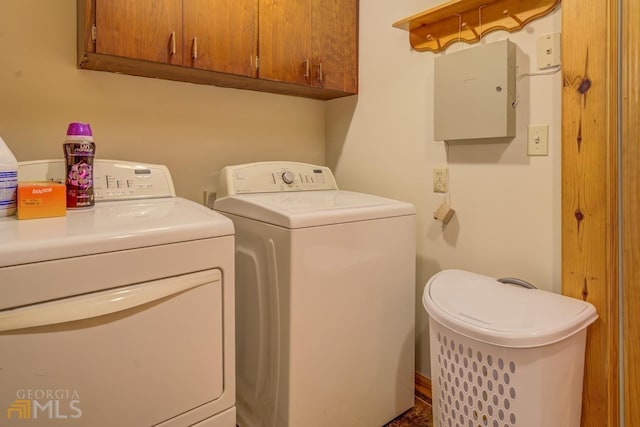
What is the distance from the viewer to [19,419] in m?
0.83

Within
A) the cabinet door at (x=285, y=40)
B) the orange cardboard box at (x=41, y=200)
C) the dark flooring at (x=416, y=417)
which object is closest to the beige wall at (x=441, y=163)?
the dark flooring at (x=416, y=417)

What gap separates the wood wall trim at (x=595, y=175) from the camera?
4.03ft

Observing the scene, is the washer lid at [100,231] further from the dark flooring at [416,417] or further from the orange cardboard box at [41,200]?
the dark flooring at [416,417]

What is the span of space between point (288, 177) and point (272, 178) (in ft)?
0.31

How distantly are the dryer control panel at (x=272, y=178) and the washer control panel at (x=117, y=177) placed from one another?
26 cm

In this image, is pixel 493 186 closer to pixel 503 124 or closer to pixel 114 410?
pixel 503 124

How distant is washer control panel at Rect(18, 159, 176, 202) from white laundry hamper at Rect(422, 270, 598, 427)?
1.19 m

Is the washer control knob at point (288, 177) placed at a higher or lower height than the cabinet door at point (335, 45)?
lower

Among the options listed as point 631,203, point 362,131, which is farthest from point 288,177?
point 631,203

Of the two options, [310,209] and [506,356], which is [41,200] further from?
[506,356]

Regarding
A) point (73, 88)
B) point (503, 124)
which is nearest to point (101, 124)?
point (73, 88)

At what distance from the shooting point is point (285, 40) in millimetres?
1791

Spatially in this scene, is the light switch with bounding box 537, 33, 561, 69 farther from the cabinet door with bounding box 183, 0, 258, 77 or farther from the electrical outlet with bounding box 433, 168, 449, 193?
the cabinet door with bounding box 183, 0, 258, 77

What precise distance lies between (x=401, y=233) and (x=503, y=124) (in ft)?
1.90
